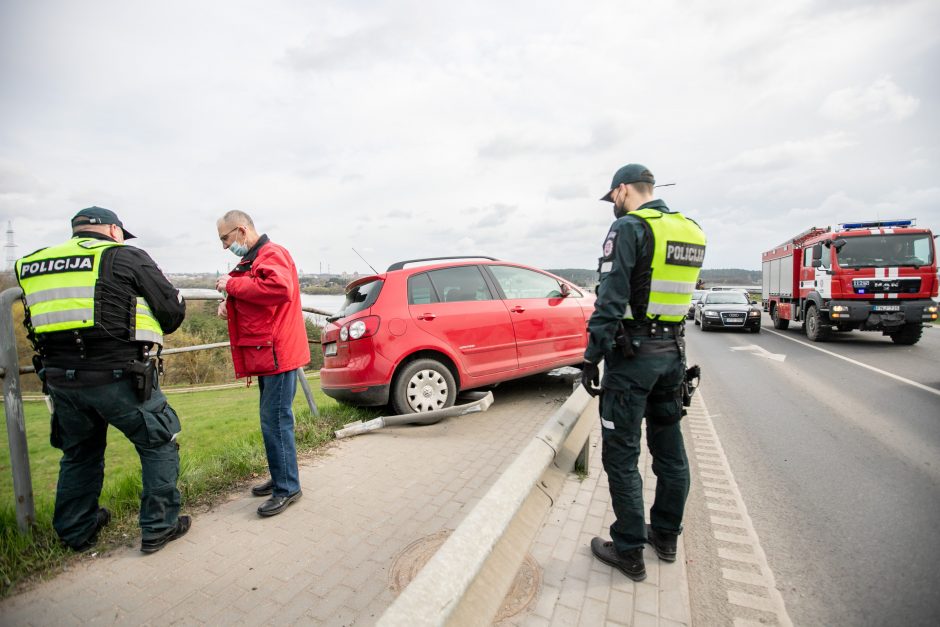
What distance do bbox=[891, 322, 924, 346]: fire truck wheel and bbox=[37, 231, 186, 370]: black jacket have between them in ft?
47.8

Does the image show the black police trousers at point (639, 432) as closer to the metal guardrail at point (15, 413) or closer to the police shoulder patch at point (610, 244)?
the police shoulder patch at point (610, 244)

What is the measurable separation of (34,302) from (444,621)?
9.13ft

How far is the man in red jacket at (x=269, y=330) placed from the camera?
9.93 feet

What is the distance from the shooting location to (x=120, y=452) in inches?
285

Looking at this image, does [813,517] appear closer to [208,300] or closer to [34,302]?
[208,300]

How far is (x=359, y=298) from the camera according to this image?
5.17 m

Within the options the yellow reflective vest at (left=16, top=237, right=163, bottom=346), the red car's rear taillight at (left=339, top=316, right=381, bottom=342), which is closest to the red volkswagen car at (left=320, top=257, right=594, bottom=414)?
the red car's rear taillight at (left=339, top=316, right=381, bottom=342)

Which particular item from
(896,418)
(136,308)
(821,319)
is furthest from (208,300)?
(821,319)

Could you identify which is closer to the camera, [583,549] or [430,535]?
[583,549]

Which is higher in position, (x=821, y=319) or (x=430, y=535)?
(x=821, y=319)

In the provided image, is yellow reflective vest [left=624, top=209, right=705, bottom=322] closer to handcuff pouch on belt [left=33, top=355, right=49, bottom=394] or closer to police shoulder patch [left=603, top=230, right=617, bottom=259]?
police shoulder patch [left=603, top=230, right=617, bottom=259]

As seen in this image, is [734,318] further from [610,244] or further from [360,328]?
[610,244]

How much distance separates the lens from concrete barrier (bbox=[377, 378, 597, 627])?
43.3 inches

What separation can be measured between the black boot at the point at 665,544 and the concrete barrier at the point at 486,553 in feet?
2.05
